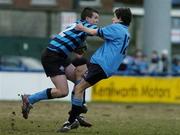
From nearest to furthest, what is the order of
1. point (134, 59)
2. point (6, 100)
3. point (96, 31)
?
1. point (96, 31)
2. point (6, 100)
3. point (134, 59)

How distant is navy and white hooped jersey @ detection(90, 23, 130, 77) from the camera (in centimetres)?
1204

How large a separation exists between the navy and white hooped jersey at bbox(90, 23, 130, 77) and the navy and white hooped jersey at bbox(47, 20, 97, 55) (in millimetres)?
448

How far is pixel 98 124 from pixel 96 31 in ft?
9.76

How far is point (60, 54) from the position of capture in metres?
12.7

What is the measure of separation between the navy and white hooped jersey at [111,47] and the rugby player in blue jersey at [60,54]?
43cm

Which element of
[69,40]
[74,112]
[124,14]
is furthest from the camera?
[69,40]

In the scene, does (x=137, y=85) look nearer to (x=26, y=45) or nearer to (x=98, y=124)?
(x=98, y=124)

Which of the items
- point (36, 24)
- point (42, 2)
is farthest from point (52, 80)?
point (42, 2)

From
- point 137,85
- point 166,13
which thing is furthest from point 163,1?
point 137,85

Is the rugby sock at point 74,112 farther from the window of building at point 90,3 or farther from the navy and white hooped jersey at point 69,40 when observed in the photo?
the window of building at point 90,3

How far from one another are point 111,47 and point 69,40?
796 millimetres

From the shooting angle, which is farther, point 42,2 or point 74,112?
point 42,2

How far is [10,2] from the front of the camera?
46.2m

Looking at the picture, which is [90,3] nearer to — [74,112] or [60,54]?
[60,54]
